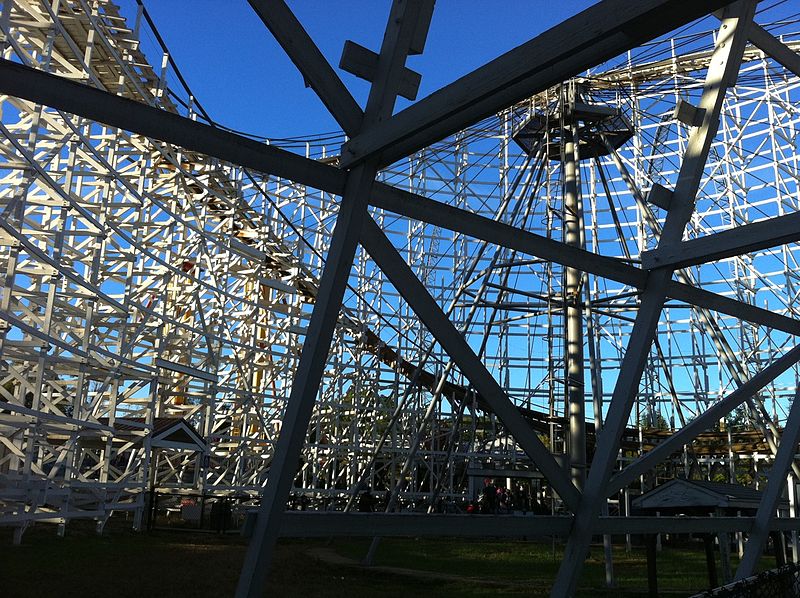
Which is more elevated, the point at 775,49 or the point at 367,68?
the point at 775,49

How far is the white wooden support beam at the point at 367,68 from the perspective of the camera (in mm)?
3348

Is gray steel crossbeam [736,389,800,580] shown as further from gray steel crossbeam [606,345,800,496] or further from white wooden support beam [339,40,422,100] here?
white wooden support beam [339,40,422,100]

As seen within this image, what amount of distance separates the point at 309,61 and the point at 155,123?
0.71m

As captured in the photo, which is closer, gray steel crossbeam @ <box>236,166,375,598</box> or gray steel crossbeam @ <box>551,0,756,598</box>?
gray steel crossbeam @ <box>236,166,375,598</box>

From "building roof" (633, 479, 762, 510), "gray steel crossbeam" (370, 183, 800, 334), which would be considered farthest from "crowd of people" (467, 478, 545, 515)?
"gray steel crossbeam" (370, 183, 800, 334)

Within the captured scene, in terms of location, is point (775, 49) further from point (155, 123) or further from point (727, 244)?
point (155, 123)

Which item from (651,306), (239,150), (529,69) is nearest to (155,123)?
(239,150)

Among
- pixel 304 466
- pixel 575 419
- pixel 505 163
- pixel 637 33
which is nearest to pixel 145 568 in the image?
pixel 575 419

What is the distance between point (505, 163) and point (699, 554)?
14862 millimetres

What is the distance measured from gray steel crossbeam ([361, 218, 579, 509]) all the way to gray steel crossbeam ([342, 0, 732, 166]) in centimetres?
42

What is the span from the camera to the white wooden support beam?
11.0ft

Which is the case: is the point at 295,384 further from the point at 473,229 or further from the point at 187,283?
the point at 187,283

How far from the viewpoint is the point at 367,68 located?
3.42 m

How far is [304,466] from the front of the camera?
1923 cm
